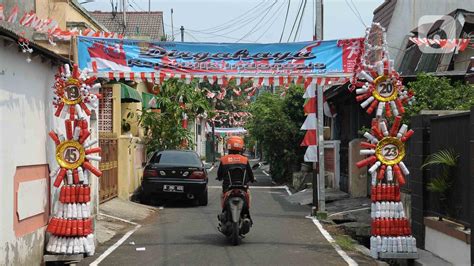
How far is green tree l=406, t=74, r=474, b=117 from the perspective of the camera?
37.3 feet

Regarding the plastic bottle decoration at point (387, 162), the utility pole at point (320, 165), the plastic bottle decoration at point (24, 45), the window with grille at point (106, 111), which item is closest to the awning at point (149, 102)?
the window with grille at point (106, 111)

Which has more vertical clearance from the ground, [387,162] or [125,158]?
[387,162]

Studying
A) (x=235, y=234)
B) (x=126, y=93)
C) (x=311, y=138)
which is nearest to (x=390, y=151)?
(x=235, y=234)

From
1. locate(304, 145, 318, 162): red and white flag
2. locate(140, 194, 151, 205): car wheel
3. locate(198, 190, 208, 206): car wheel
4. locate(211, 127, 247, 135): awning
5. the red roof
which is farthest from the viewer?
locate(211, 127, 247, 135): awning

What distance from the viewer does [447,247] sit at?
7930mm

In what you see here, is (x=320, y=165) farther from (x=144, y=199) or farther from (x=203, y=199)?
(x=144, y=199)

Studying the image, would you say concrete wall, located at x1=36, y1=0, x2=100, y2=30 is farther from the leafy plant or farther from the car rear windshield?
the leafy plant

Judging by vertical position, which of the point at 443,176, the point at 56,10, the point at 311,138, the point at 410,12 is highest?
the point at 410,12

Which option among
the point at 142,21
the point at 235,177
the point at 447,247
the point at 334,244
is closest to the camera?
the point at 447,247

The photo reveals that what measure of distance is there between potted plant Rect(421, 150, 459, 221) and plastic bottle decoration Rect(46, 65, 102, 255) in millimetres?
4894

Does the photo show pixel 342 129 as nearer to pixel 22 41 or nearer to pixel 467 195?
pixel 467 195

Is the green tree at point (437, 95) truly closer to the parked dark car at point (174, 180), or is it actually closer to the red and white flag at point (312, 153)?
the red and white flag at point (312, 153)

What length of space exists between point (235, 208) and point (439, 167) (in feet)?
11.9

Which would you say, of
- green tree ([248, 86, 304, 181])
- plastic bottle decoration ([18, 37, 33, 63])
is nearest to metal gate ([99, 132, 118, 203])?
plastic bottle decoration ([18, 37, 33, 63])
